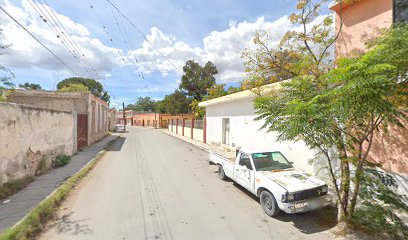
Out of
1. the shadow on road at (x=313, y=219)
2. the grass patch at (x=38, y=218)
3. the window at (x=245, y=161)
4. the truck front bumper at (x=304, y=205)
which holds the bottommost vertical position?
the shadow on road at (x=313, y=219)

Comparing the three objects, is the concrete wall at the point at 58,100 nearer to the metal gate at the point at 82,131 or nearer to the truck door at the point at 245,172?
the metal gate at the point at 82,131

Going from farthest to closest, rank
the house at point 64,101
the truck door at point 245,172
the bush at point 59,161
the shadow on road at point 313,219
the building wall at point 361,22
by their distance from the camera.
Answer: the house at point 64,101
the bush at point 59,161
the truck door at point 245,172
the building wall at point 361,22
the shadow on road at point 313,219

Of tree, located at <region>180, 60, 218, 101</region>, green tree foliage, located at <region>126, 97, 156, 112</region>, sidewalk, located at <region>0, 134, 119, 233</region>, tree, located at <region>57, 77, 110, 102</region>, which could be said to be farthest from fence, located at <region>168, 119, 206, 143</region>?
green tree foliage, located at <region>126, 97, 156, 112</region>

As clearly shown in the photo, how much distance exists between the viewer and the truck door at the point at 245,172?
21.4ft

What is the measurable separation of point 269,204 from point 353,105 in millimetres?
3188

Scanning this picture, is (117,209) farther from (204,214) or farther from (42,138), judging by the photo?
(42,138)

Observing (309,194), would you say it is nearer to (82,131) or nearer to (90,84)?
(82,131)

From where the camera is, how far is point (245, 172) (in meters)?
6.84

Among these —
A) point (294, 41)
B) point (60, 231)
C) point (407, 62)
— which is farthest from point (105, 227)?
point (294, 41)

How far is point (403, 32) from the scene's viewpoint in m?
3.66

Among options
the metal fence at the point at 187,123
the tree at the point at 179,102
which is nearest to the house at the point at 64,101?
the metal fence at the point at 187,123

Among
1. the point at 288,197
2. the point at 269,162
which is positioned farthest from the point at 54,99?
the point at 288,197

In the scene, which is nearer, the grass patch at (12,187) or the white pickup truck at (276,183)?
the white pickup truck at (276,183)

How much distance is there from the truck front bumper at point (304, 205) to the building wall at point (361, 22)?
3.94 m
